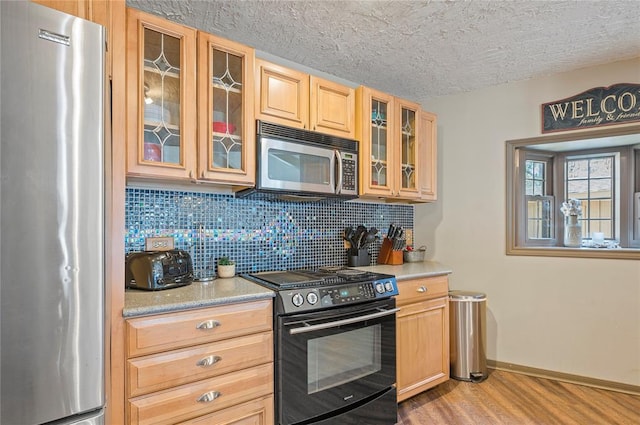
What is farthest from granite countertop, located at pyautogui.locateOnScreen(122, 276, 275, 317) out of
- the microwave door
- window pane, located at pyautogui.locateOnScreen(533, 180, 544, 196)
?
window pane, located at pyautogui.locateOnScreen(533, 180, 544, 196)

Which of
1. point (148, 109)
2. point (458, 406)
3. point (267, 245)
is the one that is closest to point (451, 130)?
point (267, 245)

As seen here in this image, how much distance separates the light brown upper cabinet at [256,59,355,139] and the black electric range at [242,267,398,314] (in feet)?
3.12

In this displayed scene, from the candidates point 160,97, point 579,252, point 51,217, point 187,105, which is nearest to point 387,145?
point 187,105

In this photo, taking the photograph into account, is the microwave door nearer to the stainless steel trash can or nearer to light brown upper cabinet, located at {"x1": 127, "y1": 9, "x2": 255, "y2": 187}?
light brown upper cabinet, located at {"x1": 127, "y1": 9, "x2": 255, "y2": 187}

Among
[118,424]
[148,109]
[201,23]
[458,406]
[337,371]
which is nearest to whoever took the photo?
[118,424]

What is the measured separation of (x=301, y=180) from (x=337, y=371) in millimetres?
1138

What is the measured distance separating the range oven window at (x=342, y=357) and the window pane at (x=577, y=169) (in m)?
2.44

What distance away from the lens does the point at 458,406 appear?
2.38 m

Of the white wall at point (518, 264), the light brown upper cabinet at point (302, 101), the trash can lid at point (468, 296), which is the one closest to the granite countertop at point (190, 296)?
the light brown upper cabinet at point (302, 101)

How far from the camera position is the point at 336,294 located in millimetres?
1937

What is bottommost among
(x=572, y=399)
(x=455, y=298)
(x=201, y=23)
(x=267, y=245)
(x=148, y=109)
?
(x=572, y=399)

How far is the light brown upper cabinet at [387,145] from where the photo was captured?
8.27ft

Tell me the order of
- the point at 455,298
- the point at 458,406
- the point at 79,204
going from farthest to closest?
the point at 455,298 → the point at 458,406 → the point at 79,204

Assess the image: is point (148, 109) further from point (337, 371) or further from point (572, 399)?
point (572, 399)
